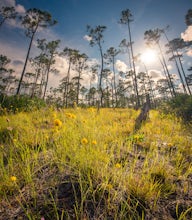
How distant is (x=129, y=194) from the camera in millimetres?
1152

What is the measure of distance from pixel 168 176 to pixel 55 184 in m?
1.26

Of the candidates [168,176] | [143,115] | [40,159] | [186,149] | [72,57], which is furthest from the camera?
[72,57]

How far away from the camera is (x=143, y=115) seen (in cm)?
522

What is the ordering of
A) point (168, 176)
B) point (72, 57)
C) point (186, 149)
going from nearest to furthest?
point (168, 176) → point (186, 149) → point (72, 57)

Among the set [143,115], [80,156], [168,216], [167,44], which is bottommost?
Result: [168,216]

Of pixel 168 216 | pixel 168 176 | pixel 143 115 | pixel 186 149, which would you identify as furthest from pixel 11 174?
pixel 143 115

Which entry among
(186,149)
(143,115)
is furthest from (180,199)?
(143,115)

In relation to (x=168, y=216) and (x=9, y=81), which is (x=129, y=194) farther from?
(x=9, y=81)

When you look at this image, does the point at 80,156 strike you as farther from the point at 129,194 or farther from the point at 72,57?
the point at 72,57

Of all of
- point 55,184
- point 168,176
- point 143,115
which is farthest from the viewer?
point 143,115

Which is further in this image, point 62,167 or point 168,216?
point 62,167

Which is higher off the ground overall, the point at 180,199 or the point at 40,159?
the point at 40,159

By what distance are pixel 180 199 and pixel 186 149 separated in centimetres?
139

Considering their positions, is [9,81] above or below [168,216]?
above
